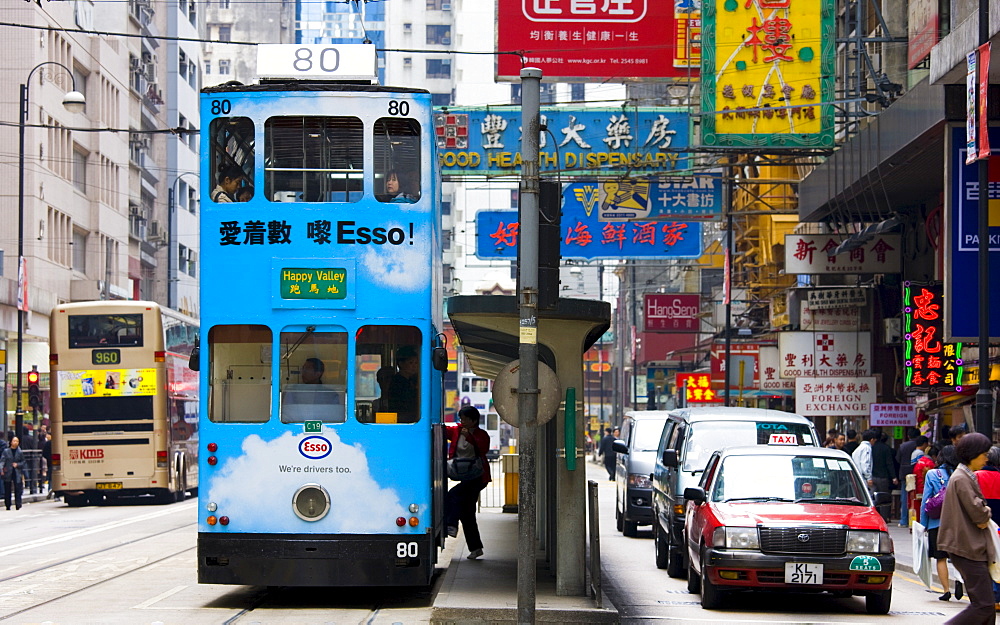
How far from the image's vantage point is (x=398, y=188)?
14266 mm

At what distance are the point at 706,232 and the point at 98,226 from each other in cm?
2713

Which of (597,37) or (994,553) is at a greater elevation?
(597,37)

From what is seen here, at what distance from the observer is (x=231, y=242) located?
46.5 feet

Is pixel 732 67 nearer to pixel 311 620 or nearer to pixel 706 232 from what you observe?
pixel 311 620

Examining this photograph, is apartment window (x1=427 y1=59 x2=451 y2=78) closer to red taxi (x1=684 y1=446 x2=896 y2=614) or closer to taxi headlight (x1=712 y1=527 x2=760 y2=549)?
red taxi (x1=684 y1=446 x2=896 y2=614)

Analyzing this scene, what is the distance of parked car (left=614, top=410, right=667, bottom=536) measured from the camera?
23.9 m

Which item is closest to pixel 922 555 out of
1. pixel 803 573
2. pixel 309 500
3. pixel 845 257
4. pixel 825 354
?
pixel 803 573

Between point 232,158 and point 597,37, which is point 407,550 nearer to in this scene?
point 232,158

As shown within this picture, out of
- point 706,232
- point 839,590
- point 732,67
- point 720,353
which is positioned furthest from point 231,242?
point 706,232

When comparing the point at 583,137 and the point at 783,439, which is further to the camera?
the point at 583,137

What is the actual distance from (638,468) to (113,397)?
43.8 feet

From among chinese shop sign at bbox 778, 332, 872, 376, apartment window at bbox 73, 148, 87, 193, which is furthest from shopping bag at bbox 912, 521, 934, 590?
apartment window at bbox 73, 148, 87, 193

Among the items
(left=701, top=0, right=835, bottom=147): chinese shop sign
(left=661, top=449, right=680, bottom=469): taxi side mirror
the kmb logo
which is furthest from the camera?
the kmb logo

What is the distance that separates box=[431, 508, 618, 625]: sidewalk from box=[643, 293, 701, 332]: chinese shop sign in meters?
29.5
